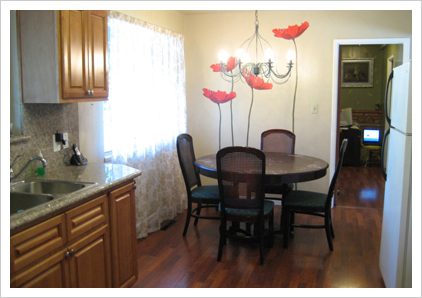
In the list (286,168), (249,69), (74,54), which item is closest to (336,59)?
(249,69)

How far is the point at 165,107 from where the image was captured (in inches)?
186

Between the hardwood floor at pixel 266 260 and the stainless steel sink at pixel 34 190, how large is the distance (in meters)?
1.03

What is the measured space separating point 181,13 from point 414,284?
4335mm

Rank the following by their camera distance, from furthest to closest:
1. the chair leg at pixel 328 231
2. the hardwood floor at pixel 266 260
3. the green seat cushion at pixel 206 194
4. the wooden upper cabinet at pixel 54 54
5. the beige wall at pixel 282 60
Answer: the beige wall at pixel 282 60
the green seat cushion at pixel 206 194
the chair leg at pixel 328 231
the hardwood floor at pixel 266 260
the wooden upper cabinet at pixel 54 54

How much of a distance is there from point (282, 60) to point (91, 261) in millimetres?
3594

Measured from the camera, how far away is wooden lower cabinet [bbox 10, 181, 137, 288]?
203cm

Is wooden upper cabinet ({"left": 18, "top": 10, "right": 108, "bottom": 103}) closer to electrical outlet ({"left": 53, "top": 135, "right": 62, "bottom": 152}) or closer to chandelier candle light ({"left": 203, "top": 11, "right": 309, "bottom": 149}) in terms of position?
electrical outlet ({"left": 53, "top": 135, "right": 62, "bottom": 152})


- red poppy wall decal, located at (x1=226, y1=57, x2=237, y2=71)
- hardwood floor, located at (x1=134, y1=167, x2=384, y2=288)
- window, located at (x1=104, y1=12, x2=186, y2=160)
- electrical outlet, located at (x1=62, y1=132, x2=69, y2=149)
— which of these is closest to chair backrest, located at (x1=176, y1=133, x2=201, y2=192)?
window, located at (x1=104, y1=12, x2=186, y2=160)

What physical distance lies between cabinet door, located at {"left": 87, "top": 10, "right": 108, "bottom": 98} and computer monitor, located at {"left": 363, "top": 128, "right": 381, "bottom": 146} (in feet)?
20.2

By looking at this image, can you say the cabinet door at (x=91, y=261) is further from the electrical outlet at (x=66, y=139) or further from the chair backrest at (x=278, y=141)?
the chair backrest at (x=278, y=141)

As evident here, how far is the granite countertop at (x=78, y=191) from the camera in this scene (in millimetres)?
1995

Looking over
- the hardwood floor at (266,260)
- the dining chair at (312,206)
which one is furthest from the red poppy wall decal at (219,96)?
the dining chair at (312,206)

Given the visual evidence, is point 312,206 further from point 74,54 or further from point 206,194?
point 74,54

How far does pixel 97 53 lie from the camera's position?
3.03 metres
